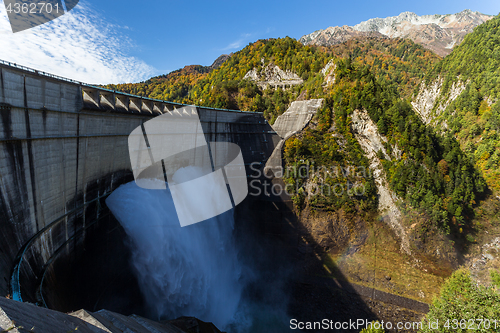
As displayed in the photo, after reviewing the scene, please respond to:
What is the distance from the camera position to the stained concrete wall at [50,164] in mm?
9695

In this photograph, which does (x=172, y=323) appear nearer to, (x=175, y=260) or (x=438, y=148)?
(x=175, y=260)

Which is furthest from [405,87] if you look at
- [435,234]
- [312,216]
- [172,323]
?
[172,323]

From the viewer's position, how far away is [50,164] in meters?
11.9

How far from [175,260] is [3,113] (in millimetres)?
13951

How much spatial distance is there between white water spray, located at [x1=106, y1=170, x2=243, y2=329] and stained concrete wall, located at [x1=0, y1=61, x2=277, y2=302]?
2.11 meters

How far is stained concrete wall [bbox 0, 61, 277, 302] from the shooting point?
970cm

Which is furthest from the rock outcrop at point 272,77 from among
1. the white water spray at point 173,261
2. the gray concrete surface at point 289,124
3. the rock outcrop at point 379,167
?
the white water spray at point 173,261

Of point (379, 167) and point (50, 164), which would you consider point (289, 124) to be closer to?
point (379, 167)

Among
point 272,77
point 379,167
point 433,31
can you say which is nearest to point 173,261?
point 379,167

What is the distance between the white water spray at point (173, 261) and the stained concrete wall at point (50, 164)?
2110mm

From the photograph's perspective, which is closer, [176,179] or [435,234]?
[176,179]

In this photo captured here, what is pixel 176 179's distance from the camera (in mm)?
23328

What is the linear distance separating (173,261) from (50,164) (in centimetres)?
1088

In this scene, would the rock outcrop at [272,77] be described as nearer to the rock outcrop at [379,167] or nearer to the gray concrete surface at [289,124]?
the gray concrete surface at [289,124]
